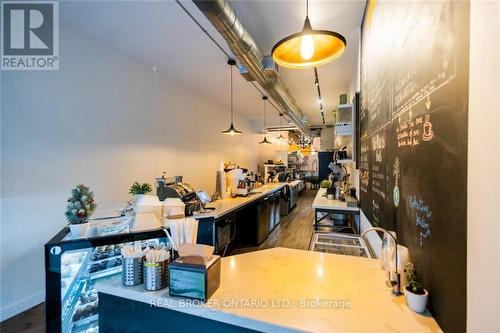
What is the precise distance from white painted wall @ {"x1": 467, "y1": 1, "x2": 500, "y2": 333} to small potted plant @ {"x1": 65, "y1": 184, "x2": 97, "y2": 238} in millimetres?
2055

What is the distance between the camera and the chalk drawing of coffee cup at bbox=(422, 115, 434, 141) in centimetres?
87

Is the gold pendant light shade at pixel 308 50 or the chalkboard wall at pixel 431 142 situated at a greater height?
the gold pendant light shade at pixel 308 50

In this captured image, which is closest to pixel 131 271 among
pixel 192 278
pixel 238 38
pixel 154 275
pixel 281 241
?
pixel 154 275

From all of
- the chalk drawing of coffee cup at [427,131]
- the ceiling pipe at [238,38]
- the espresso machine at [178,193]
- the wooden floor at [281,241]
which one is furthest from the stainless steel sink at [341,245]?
the ceiling pipe at [238,38]

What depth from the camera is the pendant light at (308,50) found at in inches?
57.3

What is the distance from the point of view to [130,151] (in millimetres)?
3756

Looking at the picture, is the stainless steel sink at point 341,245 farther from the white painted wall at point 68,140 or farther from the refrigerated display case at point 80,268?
the white painted wall at point 68,140

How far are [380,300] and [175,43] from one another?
3.69 m

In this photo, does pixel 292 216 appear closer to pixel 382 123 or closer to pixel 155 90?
pixel 155 90

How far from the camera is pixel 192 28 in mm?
2854

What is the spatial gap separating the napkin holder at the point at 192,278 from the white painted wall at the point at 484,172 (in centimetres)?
90

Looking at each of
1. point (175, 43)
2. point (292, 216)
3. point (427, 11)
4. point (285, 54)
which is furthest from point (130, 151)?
point (292, 216)

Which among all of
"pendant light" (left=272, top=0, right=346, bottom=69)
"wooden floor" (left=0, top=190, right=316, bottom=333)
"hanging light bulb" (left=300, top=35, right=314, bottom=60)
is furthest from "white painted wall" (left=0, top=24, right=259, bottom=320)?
"hanging light bulb" (left=300, top=35, right=314, bottom=60)

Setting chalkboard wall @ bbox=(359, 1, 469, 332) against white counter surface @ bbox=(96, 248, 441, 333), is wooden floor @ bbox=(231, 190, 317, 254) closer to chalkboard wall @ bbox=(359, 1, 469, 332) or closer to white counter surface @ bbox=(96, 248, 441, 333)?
white counter surface @ bbox=(96, 248, 441, 333)
